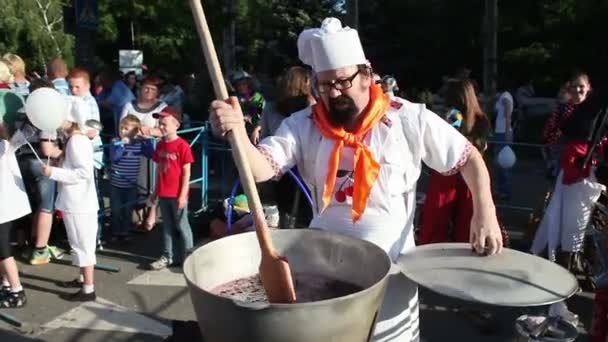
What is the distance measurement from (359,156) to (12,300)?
141 inches

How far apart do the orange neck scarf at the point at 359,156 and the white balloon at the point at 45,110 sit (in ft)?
10.5

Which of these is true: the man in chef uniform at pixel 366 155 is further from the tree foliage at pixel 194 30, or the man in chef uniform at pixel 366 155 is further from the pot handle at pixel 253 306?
the tree foliage at pixel 194 30

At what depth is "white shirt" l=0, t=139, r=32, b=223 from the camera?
14.9 ft

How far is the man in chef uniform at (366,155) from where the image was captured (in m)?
2.16

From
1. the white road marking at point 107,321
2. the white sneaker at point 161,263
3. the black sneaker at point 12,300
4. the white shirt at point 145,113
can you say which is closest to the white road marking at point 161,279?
the white sneaker at point 161,263

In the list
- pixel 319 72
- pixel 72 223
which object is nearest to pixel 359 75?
pixel 319 72

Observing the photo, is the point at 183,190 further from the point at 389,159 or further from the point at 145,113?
the point at 389,159

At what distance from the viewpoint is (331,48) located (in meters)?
2.12

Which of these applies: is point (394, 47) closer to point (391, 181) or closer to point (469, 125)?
point (469, 125)

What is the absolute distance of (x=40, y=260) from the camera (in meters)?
5.74

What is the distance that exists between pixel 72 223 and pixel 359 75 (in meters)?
3.33

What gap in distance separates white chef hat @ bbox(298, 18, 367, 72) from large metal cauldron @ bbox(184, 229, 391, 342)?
553 mm

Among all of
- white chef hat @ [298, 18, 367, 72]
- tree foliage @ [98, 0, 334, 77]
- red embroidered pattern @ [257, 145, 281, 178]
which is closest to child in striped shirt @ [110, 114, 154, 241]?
red embroidered pattern @ [257, 145, 281, 178]

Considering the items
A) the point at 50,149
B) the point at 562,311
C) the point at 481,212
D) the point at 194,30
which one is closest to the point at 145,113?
the point at 50,149
